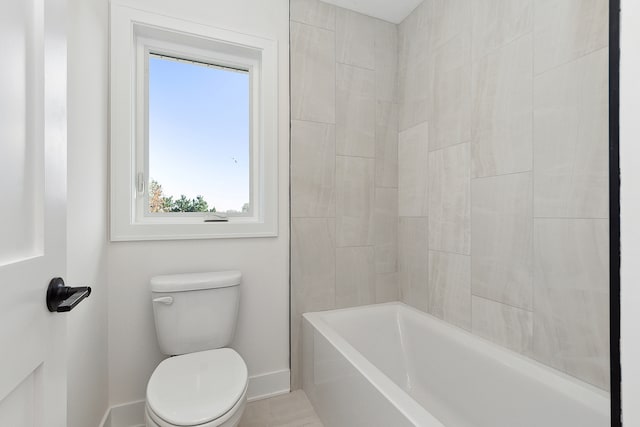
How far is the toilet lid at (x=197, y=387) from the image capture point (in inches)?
40.3

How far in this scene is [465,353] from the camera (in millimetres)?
1449

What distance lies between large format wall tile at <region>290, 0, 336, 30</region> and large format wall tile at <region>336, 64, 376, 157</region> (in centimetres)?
27

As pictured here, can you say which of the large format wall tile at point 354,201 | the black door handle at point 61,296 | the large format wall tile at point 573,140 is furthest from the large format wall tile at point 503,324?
the black door handle at point 61,296

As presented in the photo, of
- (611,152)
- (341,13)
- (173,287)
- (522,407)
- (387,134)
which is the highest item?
(341,13)

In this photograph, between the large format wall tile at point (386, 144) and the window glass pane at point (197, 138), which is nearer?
the window glass pane at point (197, 138)

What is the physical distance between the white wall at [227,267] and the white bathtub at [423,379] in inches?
9.5

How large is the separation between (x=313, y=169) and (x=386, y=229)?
0.64m

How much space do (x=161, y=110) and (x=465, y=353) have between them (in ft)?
6.75

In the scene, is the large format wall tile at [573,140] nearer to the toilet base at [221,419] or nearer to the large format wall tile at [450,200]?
the large format wall tile at [450,200]

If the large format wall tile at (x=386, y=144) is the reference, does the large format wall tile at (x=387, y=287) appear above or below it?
below

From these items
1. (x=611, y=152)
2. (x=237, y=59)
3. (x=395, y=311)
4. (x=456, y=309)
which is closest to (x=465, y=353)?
(x=456, y=309)

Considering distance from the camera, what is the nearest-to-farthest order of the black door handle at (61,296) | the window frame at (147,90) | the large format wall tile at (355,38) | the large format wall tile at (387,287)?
the black door handle at (61,296) → the window frame at (147,90) → the large format wall tile at (355,38) → the large format wall tile at (387,287)

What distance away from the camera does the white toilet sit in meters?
1.05

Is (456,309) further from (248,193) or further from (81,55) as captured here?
(81,55)
